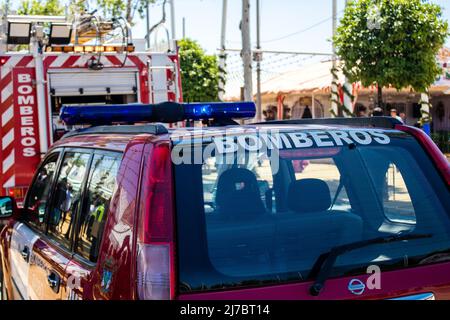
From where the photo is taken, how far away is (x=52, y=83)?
8.65 metres

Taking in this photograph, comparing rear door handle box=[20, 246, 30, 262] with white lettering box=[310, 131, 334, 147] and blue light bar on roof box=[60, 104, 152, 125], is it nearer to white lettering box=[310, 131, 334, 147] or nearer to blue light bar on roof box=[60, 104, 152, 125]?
blue light bar on roof box=[60, 104, 152, 125]

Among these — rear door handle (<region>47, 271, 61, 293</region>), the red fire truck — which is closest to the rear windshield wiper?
rear door handle (<region>47, 271, 61, 293</region>)

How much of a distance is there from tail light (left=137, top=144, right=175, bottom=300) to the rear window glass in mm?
42

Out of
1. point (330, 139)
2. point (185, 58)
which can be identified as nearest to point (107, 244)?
point (330, 139)

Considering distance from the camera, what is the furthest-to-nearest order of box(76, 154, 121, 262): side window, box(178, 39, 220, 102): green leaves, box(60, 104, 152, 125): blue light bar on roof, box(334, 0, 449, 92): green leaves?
box(178, 39, 220, 102): green leaves < box(334, 0, 449, 92): green leaves < box(60, 104, 152, 125): blue light bar on roof < box(76, 154, 121, 262): side window

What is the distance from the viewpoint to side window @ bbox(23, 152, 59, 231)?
13.4ft

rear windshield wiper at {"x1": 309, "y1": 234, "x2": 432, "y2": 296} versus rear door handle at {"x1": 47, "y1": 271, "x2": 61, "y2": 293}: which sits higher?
rear windshield wiper at {"x1": 309, "y1": 234, "x2": 432, "y2": 296}

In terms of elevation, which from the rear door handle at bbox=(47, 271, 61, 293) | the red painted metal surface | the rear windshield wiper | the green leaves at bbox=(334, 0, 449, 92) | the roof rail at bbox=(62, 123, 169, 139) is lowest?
the rear door handle at bbox=(47, 271, 61, 293)

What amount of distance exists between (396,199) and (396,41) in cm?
1099

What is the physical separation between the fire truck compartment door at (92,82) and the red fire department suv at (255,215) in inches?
212

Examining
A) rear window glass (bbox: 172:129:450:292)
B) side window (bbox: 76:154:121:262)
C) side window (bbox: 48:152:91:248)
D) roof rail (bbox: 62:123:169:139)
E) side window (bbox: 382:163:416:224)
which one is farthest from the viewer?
side window (bbox: 48:152:91:248)

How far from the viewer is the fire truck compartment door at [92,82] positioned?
28.6 ft

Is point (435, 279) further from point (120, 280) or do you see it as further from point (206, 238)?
point (120, 280)

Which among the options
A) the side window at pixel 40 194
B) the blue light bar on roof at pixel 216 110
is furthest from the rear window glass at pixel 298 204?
the side window at pixel 40 194
